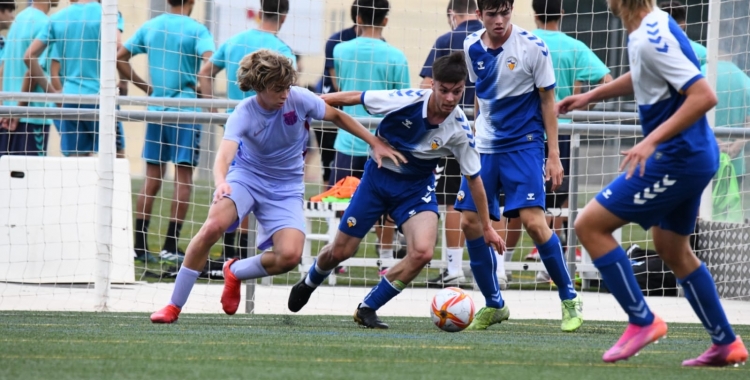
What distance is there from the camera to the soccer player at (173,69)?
31.3ft

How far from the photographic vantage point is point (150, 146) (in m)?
9.91

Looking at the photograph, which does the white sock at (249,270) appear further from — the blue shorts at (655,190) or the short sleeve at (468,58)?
the blue shorts at (655,190)

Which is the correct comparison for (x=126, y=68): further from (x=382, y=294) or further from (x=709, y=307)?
(x=709, y=307)

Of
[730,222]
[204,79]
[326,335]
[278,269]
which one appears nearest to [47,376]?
[326,335]

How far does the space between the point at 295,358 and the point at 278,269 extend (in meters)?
1.88

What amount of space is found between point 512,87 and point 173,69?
3.87 meters

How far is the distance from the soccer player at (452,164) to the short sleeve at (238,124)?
2.79 meters

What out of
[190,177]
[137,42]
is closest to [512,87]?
[190,177]

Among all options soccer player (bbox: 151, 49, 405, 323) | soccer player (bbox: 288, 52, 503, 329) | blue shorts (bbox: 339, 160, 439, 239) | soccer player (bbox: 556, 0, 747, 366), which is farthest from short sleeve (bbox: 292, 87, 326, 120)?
soccer player (bbox: 556, 0, 747, 366)

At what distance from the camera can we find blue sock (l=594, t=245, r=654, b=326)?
4828 mm

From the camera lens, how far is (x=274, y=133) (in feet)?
22.0

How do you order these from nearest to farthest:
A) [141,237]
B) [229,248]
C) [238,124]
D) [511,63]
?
[238,124]
[511,63]
[229,248]
[141,237]

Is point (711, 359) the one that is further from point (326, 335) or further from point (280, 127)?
point (280, 127)

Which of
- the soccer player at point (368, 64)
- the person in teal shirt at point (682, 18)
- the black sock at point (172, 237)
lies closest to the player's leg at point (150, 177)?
the black sock at point (172, 237)
